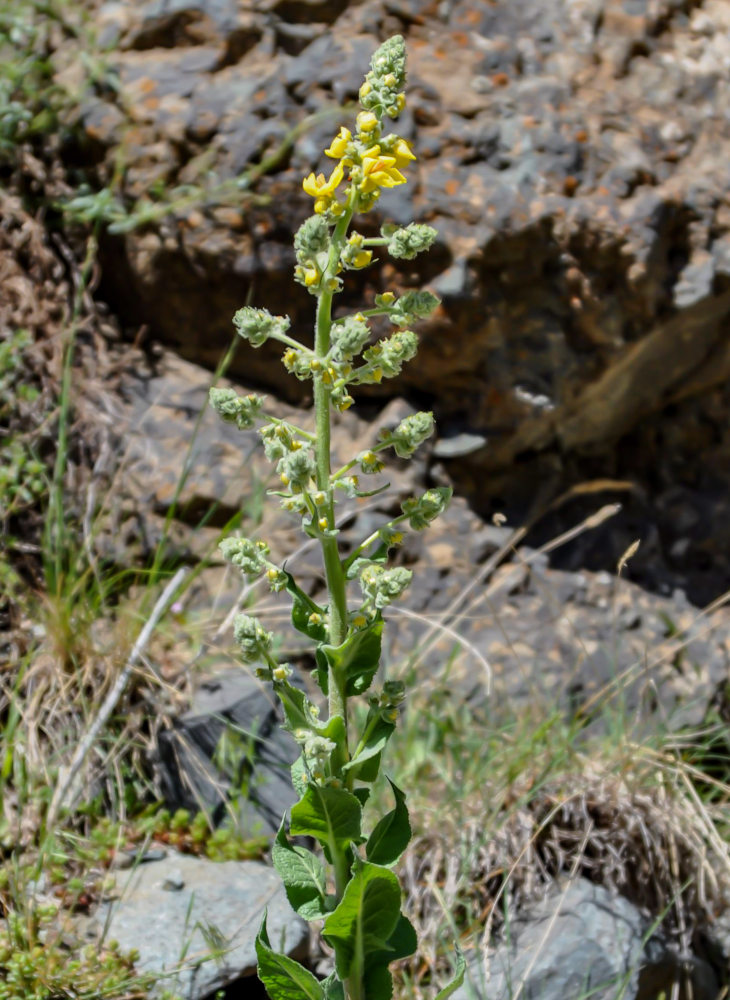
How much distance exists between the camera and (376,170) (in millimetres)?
1515

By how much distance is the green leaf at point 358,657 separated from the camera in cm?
158

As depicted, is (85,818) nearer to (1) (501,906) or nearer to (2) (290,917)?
(2) (290,917)

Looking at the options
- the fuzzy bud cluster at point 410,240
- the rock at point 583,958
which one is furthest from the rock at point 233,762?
the fuzzy bud cluster at point 410,240

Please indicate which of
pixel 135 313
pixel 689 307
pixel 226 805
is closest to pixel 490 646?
pixel 226 805

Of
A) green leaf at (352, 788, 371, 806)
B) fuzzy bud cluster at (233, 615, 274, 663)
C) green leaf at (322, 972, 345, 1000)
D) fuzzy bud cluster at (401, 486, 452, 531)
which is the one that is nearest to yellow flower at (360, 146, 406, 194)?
fuzzy bud cluster at (401, 486, 452, 531)

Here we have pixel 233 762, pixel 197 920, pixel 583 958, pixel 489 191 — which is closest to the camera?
pixel 197 920

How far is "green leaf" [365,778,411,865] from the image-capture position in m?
1.65

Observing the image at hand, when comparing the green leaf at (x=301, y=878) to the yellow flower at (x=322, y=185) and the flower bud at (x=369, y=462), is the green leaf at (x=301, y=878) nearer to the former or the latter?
the flower bud at (x=369, y=462)

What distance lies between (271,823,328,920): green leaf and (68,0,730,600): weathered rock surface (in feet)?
6.35

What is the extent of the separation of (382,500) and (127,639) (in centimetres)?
95

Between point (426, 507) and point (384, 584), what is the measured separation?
0.14 metres

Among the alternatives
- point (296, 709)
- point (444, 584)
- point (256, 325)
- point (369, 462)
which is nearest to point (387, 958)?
point (296, 709)

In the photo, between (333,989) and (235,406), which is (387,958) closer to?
(333,989)

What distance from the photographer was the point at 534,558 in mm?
3471
